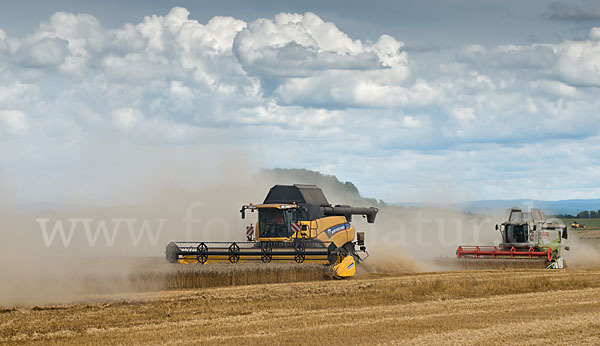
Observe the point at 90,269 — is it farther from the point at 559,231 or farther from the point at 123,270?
the point at 559,231

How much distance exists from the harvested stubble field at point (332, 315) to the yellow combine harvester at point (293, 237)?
2184 millimetres

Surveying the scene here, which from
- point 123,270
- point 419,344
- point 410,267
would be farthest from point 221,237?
point 419,344

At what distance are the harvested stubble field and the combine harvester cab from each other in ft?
32.9

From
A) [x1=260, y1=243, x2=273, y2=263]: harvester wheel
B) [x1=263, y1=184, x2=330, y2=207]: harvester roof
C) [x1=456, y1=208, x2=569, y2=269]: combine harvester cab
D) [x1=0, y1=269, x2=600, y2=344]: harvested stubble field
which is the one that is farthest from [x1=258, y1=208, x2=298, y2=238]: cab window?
[x1=456, y1=208, x2=569, y2=269]: combine harvester cab

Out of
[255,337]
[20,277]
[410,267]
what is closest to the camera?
[255,337]

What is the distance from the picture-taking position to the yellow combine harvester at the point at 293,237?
28.7 meters

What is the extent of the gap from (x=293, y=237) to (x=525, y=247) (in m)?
15.1

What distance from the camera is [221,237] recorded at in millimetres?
40188

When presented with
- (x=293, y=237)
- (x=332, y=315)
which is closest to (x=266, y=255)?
(x=293, y=237)

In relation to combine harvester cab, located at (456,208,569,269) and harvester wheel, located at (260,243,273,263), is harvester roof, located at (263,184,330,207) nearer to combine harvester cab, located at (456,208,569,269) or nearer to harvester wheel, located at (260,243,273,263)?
harvester wheel, located at (260,243,273,263)

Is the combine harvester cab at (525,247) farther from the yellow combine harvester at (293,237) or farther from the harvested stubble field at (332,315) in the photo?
the harvested stubble field at (332,315)

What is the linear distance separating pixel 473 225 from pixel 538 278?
29.1 meters

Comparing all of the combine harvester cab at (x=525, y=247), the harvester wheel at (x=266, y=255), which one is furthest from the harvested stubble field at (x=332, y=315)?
the combine harvester cab at (x=525, y=247)

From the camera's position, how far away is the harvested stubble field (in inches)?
618
